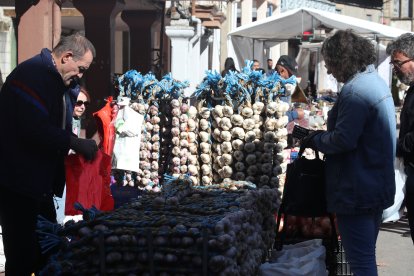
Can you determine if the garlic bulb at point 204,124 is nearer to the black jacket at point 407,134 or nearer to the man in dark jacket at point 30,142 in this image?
the black jacket at point 407,134

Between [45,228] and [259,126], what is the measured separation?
326cm

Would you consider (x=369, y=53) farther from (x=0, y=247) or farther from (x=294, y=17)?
(x=294, y=17)

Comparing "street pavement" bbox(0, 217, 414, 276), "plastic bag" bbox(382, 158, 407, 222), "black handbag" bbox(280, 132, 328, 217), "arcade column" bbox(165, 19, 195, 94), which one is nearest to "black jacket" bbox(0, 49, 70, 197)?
"black handbag" bbox(280, 132, 328, 217)

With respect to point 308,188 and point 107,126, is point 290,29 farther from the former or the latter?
point 308,188

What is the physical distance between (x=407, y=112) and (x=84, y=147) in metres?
1.94

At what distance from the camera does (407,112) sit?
457 cm

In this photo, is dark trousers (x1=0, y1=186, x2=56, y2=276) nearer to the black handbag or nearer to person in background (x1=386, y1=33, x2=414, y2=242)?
the black handbag

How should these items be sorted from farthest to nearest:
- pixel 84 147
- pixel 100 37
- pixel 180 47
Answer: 1. pixel 180 47
2. pixel 100 37
3. pixel 84 147

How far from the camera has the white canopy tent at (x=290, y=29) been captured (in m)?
13.0

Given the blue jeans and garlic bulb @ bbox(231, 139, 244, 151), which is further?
garlic bulb @ bbox(231, 139, 244, 151)

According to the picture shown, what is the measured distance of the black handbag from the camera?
439 cm

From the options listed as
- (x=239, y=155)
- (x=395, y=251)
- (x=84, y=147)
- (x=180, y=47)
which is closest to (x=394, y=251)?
(x=395, y=251)

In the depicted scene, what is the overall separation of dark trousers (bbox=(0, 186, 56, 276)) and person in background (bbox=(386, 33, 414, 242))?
2158 mm

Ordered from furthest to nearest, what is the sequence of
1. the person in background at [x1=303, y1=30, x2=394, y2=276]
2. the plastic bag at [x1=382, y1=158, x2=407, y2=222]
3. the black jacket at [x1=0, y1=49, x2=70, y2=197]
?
the plastic bag at [x1=382, y1=158, x2=407, y2=222] → the person in background at [x1=303, y1=30, x2=394, y2=276] → the black jacket at [x1=0, y1=49, x2=70, y2=197]
